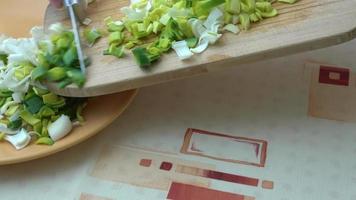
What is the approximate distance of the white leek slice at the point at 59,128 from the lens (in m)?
0.63

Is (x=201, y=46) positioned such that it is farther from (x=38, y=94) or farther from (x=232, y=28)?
(x=38, y=94)

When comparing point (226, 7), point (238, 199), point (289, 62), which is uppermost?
point (226, 7)

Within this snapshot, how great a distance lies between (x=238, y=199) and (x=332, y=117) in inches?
7.7

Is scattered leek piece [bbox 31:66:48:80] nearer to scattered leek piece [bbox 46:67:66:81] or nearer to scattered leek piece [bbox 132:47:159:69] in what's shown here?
scattered leek piece [bbox 46:67:66:81]

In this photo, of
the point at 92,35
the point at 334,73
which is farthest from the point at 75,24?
the point at 334,73

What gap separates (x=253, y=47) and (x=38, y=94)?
297 mm

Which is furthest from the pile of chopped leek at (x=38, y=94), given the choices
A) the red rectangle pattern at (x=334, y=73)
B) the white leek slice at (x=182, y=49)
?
the red rectangle pattern at (x=334, y=73)

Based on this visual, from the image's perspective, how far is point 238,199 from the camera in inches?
23.5

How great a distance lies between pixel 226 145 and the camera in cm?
66

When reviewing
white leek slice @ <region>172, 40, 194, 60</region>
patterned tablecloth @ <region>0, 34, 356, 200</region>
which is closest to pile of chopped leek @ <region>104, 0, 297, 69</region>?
white leek slice @ <region>172, 40, 194, 60</region>

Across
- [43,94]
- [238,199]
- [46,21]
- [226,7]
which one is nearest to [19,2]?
[46,21]

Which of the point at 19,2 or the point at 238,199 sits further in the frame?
the point at 19,2

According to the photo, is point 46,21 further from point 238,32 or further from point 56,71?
point 238,32

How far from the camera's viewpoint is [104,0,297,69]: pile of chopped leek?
25.1 inches
